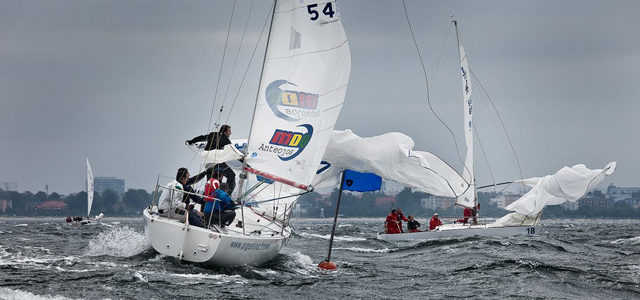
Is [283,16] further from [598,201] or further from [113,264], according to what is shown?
[598,201]

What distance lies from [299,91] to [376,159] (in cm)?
262

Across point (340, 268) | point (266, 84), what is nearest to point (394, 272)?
point (340, 268)

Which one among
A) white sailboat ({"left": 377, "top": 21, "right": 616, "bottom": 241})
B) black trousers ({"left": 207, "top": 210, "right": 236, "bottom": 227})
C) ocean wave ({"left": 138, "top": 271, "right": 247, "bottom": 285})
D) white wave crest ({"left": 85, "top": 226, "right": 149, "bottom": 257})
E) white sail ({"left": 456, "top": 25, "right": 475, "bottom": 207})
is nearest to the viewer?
ocean wave ({"left": 138, "top": 271, "right": 247, "bottom": 285})

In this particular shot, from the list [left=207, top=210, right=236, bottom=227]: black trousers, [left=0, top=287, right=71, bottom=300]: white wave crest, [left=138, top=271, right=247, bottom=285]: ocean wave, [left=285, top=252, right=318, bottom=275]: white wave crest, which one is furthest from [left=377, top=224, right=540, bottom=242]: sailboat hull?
[left=0, top=287, right=71, bottom=300]: white wave crest

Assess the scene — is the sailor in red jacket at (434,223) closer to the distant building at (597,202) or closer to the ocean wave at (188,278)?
the ocean wave at (188,278)

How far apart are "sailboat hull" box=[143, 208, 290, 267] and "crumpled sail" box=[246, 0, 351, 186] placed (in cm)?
219

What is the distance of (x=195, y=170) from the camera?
781 inches

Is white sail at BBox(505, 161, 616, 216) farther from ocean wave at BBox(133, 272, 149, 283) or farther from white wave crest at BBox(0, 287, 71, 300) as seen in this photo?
white wave crest at BBox(0, 287, 71, 300)

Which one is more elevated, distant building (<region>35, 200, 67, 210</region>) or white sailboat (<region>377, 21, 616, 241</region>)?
distant building (<region>35, 200, 67, 210</region>)

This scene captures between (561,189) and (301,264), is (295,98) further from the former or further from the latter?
(561,189)

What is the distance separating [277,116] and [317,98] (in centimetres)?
96

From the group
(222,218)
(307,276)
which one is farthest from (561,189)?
(222,218)

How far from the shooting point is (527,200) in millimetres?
32438

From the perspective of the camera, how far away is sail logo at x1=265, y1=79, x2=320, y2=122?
1794 cm
